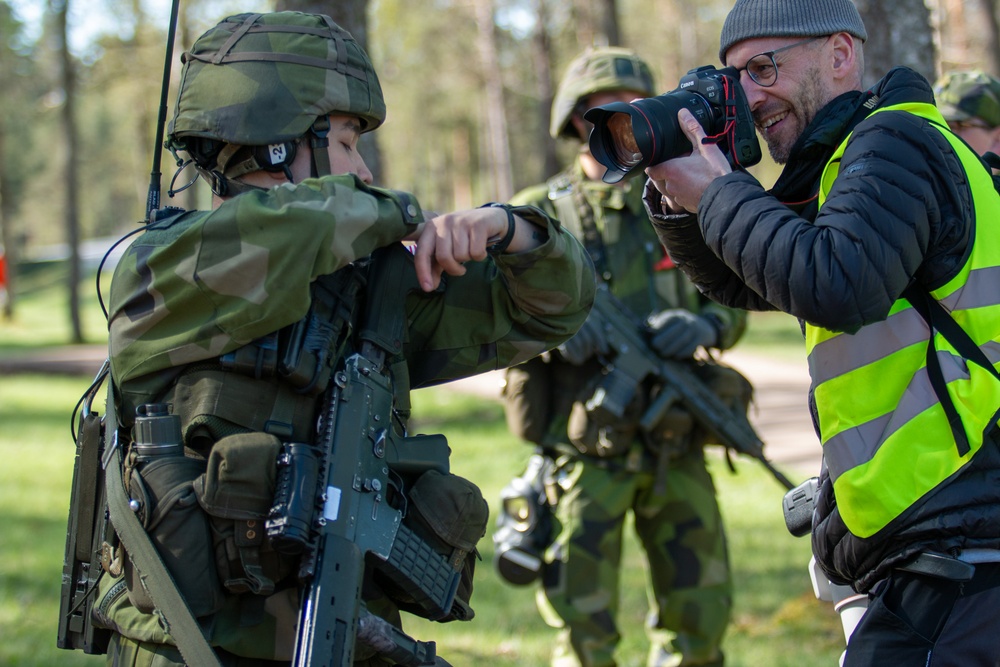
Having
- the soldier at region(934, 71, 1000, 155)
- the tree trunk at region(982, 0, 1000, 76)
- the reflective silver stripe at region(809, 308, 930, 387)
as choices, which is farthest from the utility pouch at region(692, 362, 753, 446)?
the tree trunk at region(982, 0, 1000, 76)

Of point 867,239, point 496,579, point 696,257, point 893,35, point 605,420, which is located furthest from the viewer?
point 496,579

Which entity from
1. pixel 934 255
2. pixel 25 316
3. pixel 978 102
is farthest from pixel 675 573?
pixel 25 316

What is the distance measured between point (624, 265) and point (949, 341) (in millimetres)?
2514

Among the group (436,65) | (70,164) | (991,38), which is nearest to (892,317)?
(991,38)

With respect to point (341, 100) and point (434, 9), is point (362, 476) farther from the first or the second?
point (434, 9)

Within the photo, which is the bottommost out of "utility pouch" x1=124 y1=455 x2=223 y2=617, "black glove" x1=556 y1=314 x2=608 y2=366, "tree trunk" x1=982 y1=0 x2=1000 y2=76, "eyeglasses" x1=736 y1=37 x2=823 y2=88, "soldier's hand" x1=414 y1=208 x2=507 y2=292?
"black glove" x1=556 y1=314 x2=608 y2=366

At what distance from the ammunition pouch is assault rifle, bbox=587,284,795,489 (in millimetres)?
2116

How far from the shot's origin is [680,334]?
177 inches

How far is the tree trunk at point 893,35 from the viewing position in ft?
15.9

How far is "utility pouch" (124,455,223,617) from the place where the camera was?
2.12 meters

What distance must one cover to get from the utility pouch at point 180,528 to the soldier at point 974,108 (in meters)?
3.53

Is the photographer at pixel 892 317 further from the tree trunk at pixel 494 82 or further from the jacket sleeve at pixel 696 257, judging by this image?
A: the tree trunk at pixel 494 82

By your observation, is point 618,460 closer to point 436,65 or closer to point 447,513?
point 447,513

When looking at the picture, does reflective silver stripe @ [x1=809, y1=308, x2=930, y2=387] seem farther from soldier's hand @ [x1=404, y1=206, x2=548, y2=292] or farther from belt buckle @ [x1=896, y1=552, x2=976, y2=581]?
soldier's hand @ [x1=404, y1=206, x2=548, y2=292]
